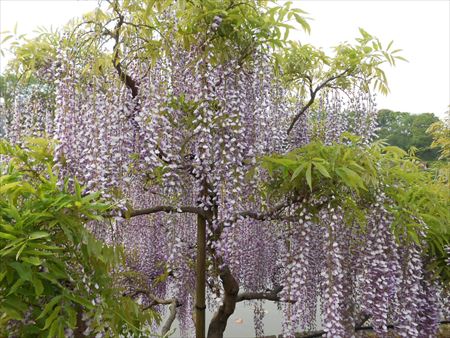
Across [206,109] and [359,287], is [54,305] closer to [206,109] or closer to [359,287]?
[206,109]

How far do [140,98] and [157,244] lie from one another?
191 centimetres

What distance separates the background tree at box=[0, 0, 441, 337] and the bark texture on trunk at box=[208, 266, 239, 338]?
0.04 meters

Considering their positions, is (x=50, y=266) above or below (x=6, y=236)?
below

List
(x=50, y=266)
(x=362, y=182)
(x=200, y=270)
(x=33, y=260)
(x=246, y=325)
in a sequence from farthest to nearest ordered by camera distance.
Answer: (x=246, y=325) → (x=200, y=270) → (x=362, y=182) → (x=50, y=266) → (x=33, y=260)

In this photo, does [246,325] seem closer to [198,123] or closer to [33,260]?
[198,123]

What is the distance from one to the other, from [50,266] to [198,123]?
5.77 ft

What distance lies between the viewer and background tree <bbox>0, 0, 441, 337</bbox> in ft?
10.5

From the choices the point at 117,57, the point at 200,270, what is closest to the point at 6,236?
the point at 117,57

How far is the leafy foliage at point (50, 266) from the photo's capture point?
230cm

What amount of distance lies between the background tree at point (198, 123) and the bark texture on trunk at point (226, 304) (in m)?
0.04

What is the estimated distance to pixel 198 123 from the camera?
377 cm

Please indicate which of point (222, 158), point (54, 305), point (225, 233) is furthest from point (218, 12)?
point (54, 305)

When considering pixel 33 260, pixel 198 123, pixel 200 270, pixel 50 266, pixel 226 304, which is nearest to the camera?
pixel 33 260

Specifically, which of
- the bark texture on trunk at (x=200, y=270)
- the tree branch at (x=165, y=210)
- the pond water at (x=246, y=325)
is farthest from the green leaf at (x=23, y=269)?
the pond water at (x=246, y=325)
